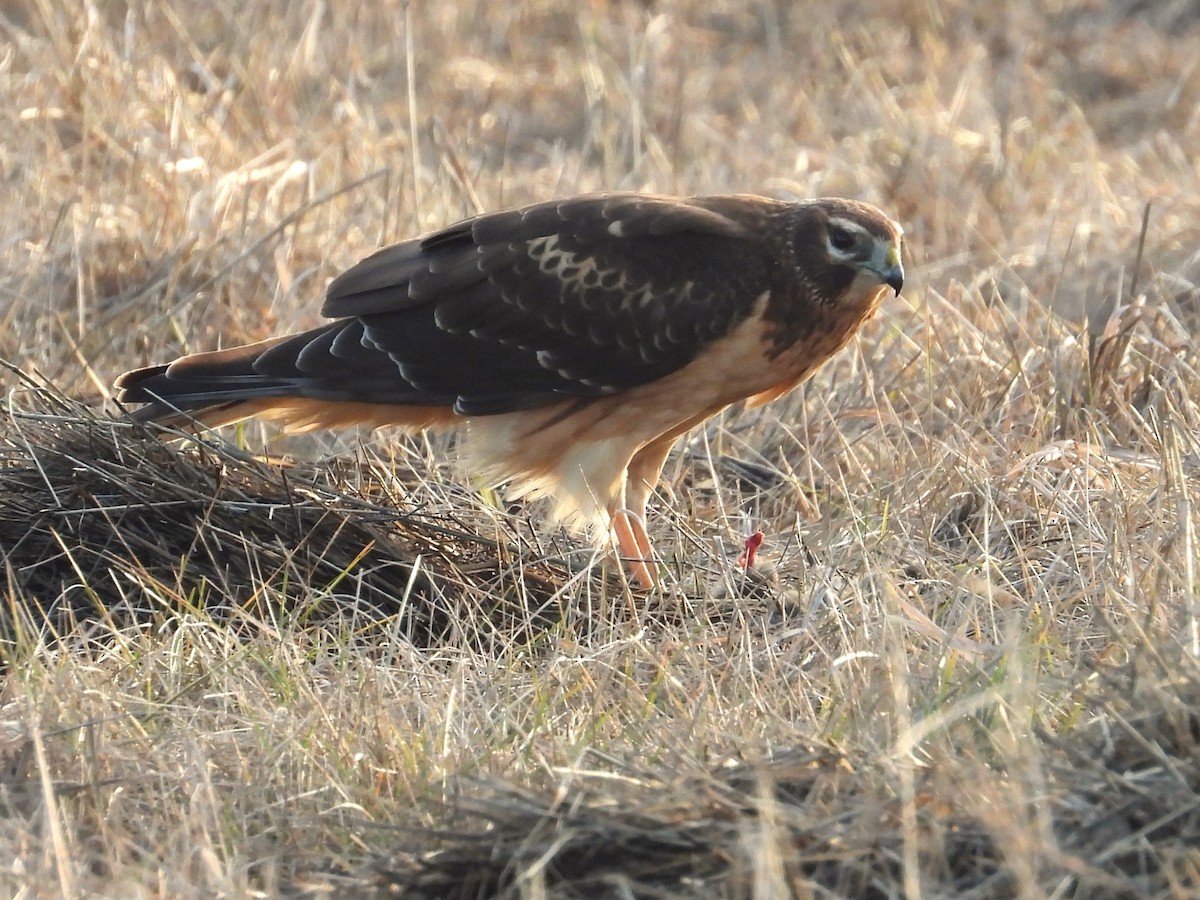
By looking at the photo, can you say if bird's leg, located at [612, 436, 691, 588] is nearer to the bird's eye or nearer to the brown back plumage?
the brown back plumage

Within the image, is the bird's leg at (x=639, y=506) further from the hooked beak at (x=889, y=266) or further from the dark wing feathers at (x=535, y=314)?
the hooked beak at (x=889, y=266)

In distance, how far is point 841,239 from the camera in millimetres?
4473

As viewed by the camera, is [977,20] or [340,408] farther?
[977,20]

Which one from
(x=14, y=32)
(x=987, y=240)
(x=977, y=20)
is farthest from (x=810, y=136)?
(x=14, y=32)

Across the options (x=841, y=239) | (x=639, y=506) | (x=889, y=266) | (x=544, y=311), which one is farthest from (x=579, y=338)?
(x=889, y=266)

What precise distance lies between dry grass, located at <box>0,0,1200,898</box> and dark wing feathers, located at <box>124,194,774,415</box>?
0.30 m

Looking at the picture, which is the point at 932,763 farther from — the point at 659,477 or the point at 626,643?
the point at 659,477

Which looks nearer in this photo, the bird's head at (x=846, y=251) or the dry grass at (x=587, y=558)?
the dry grass at (x=587, y=558)

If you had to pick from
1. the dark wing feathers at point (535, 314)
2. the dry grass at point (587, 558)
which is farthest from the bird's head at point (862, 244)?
the dry grass at point (587, 558)

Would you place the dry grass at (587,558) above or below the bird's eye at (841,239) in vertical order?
below

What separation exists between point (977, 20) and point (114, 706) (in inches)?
321

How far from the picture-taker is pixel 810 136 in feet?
27.7

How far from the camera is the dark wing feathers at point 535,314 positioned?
4.52m

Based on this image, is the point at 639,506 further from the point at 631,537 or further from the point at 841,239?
the point at 841,239
